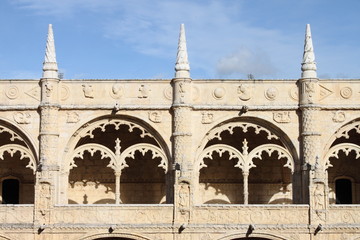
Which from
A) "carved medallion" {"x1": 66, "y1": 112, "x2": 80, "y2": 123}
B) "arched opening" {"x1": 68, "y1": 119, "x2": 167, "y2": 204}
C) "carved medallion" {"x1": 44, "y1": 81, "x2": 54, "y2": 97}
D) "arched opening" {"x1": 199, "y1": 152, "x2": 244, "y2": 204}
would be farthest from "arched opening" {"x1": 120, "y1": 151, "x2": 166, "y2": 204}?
"carved medallion" {"x1": 44, "y1": 81, "x2": 54, "y2": 97}

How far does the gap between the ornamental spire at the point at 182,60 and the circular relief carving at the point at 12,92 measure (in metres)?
6.61

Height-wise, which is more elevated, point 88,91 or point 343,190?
point 88,91

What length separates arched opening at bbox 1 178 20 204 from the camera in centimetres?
3709

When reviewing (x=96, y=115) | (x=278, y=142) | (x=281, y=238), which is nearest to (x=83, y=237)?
(x=96, y=115)

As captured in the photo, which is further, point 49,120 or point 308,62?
point 308,62

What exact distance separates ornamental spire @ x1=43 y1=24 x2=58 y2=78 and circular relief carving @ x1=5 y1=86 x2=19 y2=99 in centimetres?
135

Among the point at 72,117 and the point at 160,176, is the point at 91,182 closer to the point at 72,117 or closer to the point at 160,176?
the point at 160,176

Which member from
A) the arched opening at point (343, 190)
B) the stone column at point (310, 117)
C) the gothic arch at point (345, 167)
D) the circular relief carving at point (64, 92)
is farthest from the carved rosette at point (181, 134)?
the arched opening at point (343, 190)

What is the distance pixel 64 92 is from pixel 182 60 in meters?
5.02

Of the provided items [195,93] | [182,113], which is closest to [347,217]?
[182,113]

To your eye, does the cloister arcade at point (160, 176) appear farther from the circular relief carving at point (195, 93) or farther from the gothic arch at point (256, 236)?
the gothic arch at point (256, 236)

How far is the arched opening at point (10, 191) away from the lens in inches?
1460

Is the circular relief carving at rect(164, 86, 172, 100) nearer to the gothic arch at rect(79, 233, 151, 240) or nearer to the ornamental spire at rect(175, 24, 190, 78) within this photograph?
the ornamental spire at rect(175, 24, 190, 78)

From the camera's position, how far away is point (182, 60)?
33.5m
